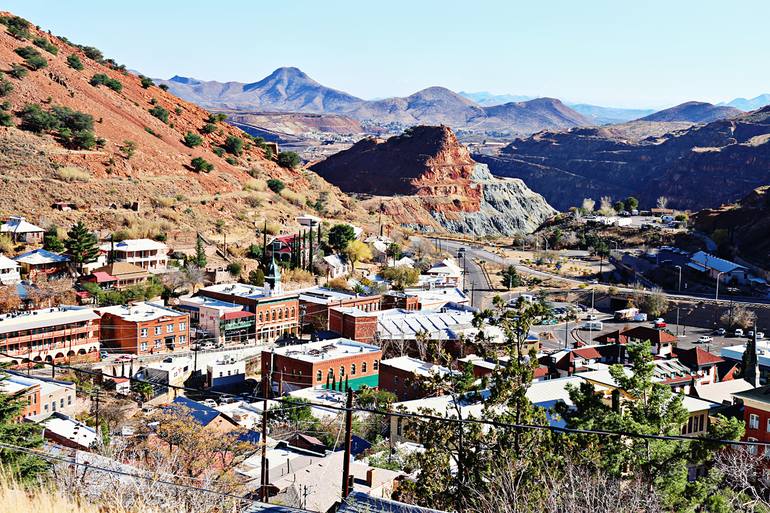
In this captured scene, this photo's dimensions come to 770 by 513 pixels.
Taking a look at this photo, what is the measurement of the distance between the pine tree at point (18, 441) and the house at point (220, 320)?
23.8 meters

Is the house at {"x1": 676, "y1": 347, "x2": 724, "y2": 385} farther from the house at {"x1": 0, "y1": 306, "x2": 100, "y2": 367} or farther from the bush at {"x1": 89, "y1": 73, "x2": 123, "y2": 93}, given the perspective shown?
the bush at {"x1": 89, "y1": 73, "x2": 123, "y2": 93}

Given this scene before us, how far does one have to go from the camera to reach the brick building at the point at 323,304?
140 ft

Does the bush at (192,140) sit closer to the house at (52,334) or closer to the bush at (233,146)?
the bush at (233,146)

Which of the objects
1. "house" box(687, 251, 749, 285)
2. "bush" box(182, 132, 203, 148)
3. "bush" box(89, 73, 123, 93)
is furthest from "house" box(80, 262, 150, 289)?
"house" box(687, 251, 749, 285)

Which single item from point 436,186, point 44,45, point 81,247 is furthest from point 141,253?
point 436,186

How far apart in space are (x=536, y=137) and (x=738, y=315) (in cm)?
14482

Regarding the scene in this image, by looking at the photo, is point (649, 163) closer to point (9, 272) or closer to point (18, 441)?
point (9, 272)

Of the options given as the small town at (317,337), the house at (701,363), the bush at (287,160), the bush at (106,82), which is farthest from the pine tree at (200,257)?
the bush at (287,160)

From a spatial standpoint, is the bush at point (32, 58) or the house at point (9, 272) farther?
the bush at point (32, 58)

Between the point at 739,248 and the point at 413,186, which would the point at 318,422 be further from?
the point at 413,186

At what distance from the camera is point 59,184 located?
167ft

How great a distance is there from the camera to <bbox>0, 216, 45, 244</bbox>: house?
43.7m

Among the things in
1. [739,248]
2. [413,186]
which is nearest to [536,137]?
[413,186]

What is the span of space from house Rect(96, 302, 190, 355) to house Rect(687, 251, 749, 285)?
1480 inches
